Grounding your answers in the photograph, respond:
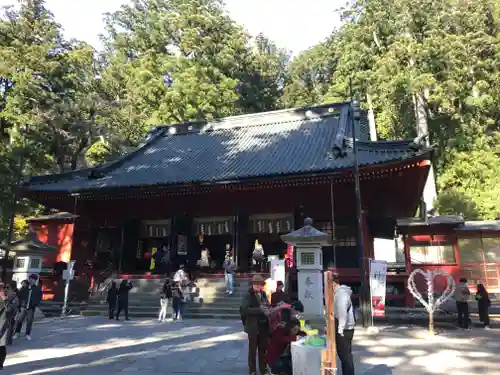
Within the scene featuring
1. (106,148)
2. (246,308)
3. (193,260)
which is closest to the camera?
(246,308)

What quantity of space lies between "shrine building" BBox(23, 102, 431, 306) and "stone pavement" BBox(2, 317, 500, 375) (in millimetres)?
5562

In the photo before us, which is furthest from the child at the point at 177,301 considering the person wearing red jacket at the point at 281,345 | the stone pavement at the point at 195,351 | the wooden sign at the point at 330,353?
the wooden sign at the point at 330,353

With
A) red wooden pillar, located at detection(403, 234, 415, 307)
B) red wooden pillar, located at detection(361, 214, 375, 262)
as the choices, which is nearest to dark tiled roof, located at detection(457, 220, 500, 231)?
red wooden pillar, located at detection(403, 234, 415, 307)

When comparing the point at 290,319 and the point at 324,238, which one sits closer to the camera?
the point at 290,319

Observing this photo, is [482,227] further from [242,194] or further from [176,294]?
[176,294]

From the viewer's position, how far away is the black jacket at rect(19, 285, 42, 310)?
955 cm

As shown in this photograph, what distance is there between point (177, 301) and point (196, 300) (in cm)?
148

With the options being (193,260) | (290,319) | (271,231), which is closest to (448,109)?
(271,231)

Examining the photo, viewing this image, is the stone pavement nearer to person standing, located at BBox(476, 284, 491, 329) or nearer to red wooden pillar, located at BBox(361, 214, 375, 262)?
person standing, located at BBox(476, 284, 491, 329)

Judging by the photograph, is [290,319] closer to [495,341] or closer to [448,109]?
[495,341]

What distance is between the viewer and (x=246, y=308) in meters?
5.67

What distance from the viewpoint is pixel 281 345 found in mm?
5906

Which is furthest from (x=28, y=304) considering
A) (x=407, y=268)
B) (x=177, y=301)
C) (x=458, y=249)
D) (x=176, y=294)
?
(x=458, y=249)

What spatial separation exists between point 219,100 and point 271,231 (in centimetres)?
1924
